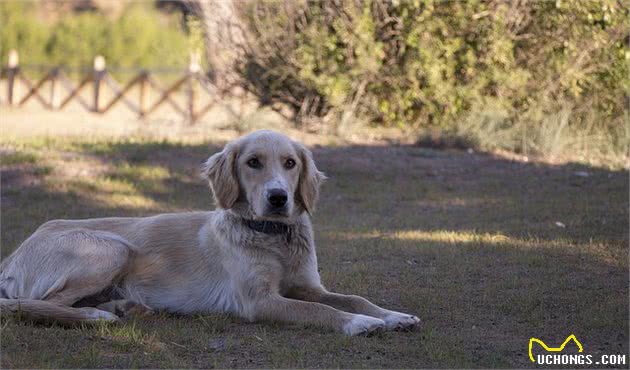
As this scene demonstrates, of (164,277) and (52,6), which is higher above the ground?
(52,6)

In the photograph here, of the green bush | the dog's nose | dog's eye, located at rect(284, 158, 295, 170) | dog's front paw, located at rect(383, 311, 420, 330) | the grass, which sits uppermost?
the green bush

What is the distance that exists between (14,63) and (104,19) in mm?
9258

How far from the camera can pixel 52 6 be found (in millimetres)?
54812

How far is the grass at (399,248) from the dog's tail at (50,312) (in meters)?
0.06

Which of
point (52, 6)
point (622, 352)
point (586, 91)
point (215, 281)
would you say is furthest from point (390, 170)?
point (52, 6)

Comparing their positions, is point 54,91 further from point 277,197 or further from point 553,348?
point 553,348

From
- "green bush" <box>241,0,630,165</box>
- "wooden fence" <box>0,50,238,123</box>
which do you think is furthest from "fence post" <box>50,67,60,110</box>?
"green bush" <box>241,0,630,165</box>

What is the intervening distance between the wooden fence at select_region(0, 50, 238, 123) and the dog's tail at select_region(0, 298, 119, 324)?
13220 millimetres

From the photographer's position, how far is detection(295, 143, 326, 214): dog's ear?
6367mm

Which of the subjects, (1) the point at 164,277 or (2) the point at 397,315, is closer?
(2) the point at 397,315

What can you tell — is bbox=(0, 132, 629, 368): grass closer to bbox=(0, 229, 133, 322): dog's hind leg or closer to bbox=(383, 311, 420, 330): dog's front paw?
bbox=(383, 311, 420, 330): dog's front paw

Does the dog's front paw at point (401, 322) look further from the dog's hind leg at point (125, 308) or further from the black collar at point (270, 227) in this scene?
the dog's hind leg at point (125, 308)

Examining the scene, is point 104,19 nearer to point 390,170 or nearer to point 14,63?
point 14,63

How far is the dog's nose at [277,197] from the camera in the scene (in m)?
6.02
